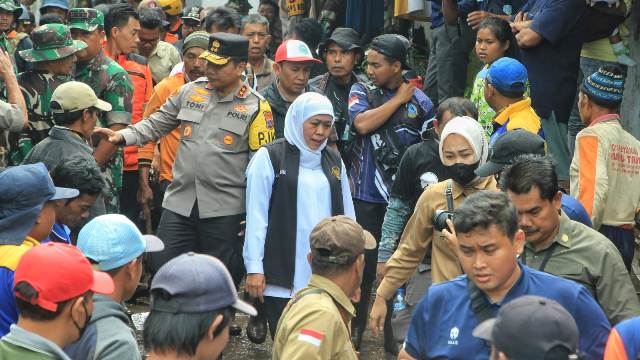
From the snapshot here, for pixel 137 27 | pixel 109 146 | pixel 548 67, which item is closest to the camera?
pixel 109 146

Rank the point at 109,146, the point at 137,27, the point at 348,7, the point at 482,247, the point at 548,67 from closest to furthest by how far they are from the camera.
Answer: the point at 482,247, the point at 109,146, the point at 548,67, the point at 137,27, the point at 348,7

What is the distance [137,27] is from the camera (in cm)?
985

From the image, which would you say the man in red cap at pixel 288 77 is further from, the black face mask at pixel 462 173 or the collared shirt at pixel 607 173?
the black face mask at pixel 462 173

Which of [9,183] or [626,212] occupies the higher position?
[9,183]

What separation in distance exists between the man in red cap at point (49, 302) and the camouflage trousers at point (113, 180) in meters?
4.01

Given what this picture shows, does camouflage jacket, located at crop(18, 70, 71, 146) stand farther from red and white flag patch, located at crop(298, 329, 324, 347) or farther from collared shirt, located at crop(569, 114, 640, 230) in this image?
red and white flag patch, located at crop(298, 329, 324, 347)

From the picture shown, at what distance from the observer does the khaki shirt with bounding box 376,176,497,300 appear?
5.85 meters

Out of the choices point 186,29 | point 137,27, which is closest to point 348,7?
point 186,29

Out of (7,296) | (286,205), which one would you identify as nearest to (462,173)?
(286,205)

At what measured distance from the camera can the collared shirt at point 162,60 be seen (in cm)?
1068

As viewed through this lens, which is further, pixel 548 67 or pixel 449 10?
pixel 449 10

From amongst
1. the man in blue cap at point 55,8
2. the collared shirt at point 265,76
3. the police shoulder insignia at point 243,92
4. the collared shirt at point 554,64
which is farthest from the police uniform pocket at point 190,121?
the man in blue cap at point 55,8

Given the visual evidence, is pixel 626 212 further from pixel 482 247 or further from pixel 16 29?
pixel 16 29

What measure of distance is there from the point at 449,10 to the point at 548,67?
75.1 inches
